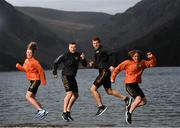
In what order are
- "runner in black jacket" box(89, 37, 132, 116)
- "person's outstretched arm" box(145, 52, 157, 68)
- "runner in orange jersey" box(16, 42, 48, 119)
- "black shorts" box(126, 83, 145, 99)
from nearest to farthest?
"person's outstretched arm" box(145, 52, 157, 68) < "runner in orange jersey" box(16, 42, 48, 119) < "black shorts" box(126, 83, 145, 99) < "runner in black jacket" box(89, 37, 132, 116)

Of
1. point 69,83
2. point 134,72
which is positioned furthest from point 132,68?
point 69,83

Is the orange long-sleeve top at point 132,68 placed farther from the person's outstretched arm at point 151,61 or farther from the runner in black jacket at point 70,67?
the runner in black jacket at point 70,67

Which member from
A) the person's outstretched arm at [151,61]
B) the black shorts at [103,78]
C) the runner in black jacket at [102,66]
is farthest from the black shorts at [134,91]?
the black shorts at [103,78]

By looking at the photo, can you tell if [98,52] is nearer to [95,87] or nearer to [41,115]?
[95,87]

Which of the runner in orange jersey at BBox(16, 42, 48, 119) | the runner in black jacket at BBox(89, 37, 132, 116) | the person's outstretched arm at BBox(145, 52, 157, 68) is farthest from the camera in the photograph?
the runner in black jacket at BBox(89, 37, 132, 116)

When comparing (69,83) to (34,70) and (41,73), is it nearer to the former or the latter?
(41,73)

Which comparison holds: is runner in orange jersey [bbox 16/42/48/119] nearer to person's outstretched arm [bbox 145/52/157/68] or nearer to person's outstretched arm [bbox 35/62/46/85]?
person's outstretched arm [bbox 35/62/46/85]

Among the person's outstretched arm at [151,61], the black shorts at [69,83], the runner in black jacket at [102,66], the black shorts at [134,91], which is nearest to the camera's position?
the person's outstretched arm at [151,61]

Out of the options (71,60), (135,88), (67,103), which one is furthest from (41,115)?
(135,88)

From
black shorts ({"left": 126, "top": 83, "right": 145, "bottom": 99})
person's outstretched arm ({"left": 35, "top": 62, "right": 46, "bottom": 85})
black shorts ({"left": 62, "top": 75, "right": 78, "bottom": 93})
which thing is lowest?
black shorts ({"left": 126, "top": 83, "right": 145, "bottom": 99})

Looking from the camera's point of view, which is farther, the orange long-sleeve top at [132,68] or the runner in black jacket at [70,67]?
the runner in black jacket at [70,67]

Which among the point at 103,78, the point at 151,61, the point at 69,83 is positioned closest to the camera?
the point at 151,61

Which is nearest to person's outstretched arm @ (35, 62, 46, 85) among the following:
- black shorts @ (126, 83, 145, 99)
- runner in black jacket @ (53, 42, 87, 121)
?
runner in black jacket @ (53, 42, 87, 121)

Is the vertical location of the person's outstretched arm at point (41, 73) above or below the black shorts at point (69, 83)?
above
